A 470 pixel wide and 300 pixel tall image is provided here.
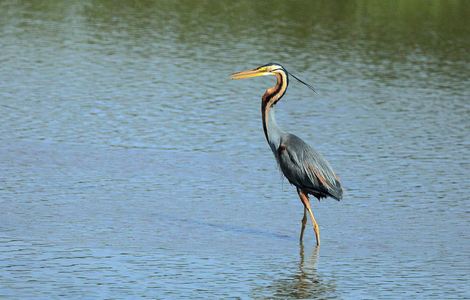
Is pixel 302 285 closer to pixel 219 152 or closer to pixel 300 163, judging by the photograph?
pixel 300 163

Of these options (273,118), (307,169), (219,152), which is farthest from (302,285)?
(219,152)

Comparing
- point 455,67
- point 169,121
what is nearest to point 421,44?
point 455,67

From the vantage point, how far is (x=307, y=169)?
11898 millimetres

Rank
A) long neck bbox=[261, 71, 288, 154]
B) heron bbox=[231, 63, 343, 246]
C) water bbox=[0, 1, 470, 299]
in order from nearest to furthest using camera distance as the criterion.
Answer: water bbox=[0, 1, 470, 299] → heron bbox=[231, 63, 343, 246] → long neck bbox=[261, 71, 288, 154]

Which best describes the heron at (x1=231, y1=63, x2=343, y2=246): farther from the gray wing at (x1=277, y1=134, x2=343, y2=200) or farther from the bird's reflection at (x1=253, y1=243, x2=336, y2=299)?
the bird's reflection at (x1=253, y1=243, x2=336, y2=299)

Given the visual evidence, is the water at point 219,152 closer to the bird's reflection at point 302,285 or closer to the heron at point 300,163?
the bird's reflection at point 302,285

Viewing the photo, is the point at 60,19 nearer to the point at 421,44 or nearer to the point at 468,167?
the point at 421,44

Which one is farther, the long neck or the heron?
the long neck

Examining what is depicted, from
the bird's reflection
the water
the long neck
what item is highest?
the long neck

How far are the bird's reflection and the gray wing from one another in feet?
2.83

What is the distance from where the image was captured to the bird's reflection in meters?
10.2

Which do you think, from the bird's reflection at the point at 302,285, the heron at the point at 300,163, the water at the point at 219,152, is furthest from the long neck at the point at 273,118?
the bird's reflection at the point at 302,285

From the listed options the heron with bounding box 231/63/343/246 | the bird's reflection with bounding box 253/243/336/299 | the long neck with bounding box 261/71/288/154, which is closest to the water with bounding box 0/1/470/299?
the bird's reflection with bounding box 253/243/336/299

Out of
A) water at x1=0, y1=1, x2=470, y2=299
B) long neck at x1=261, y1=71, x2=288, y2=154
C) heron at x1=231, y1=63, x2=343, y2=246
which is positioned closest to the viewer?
water at x1=0, y1=1, x2=470, y2=299
